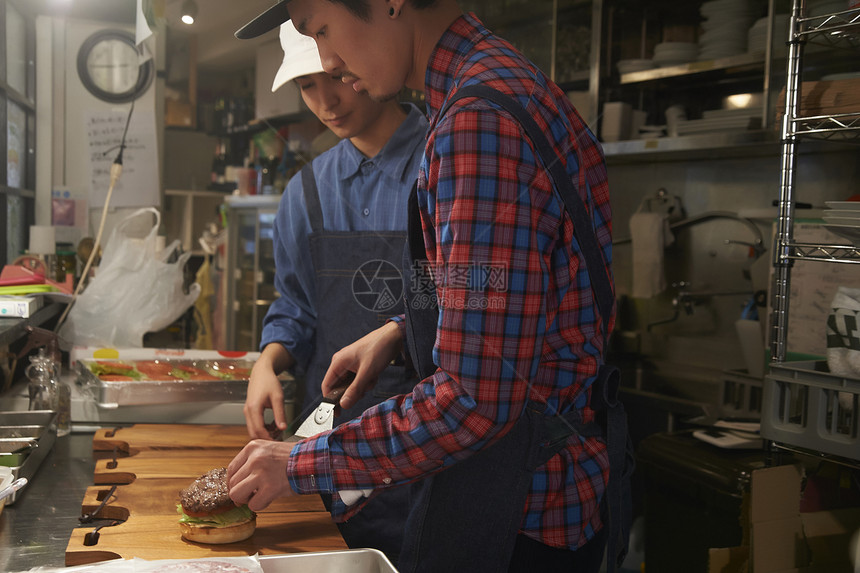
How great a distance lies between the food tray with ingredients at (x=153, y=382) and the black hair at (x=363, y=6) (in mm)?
866

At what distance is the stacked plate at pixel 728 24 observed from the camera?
280 centimetres

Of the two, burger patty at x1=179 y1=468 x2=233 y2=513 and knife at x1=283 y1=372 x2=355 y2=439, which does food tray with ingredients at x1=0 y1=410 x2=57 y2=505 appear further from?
knife at x1=283 y1=372 x2=355 y2=439

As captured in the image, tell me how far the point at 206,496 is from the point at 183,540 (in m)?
0.06

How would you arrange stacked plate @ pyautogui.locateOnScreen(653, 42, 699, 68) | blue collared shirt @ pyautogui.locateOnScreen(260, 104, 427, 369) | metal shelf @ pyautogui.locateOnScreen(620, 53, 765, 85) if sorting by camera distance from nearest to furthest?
blue collared shirt @ pyautogui.locateOnScreen(260, 104, 427, 369) → metal shelf @ pyautogui.locateOnScreen(620, 53, 765, 85) → stacked plate @ pyautogui.locateOnScreen(653, 42, 699, 68)

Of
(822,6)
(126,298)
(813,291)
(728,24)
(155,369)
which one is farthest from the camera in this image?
(728,24)

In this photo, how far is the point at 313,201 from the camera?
4.45 feet

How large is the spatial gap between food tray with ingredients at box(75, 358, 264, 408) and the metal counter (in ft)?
0.36

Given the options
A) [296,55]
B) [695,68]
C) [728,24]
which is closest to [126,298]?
[296,55]

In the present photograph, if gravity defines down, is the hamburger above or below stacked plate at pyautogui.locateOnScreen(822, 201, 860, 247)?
below

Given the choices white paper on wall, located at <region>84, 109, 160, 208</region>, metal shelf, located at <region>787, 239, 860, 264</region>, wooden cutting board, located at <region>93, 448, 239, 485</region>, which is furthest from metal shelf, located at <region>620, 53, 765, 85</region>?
wooden cutting board, located at <region>93, 448, 239, 485</region>

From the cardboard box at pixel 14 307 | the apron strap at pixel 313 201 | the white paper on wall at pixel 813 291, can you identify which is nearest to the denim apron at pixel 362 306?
the apron strap at pixel 313 201

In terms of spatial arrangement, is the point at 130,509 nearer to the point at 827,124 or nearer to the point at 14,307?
the point at 14,307

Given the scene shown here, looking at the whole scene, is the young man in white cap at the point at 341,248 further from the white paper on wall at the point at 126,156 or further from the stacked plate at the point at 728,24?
the stacked plate at the point at 728,24

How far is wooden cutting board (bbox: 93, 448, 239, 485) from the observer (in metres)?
1.11
